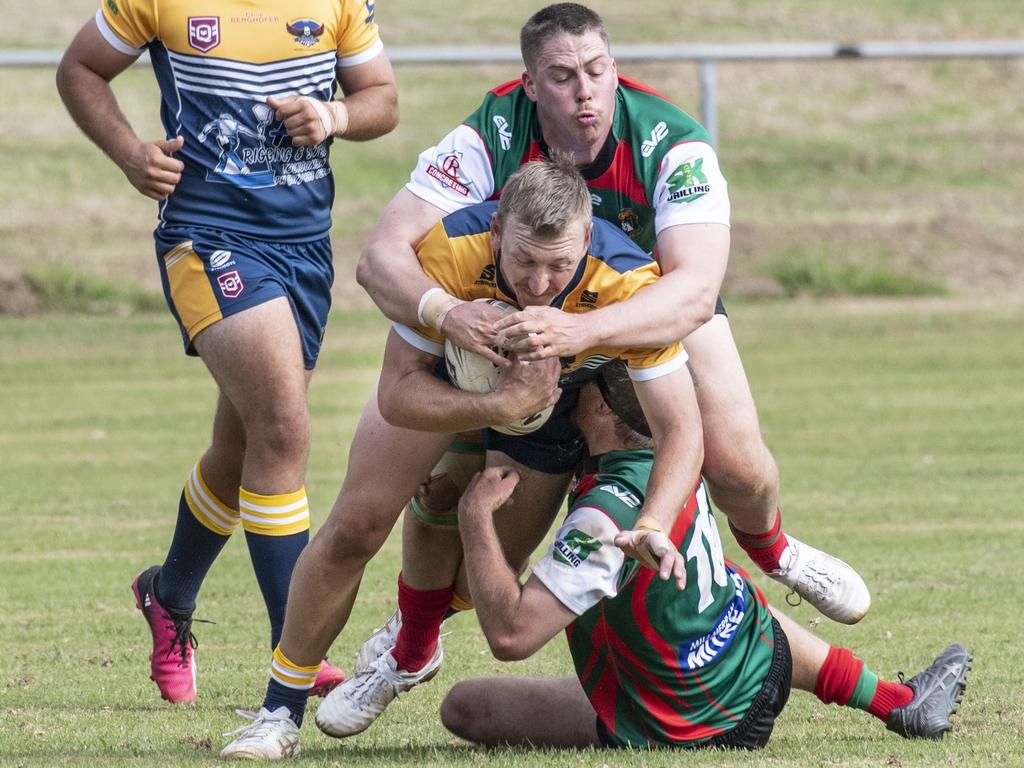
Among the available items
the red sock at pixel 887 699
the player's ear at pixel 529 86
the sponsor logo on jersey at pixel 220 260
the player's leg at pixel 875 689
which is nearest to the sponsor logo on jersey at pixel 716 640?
the player's leg at pixel 875 689

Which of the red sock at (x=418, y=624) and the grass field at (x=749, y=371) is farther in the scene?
the grass field at (x=749, y=371)

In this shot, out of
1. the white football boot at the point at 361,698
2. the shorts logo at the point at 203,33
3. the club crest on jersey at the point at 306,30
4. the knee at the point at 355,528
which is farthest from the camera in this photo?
the club crest on jersey at the point at 306,30

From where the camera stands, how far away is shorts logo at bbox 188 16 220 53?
224 inches

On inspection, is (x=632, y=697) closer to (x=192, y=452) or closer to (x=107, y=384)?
(x=192, y=452)

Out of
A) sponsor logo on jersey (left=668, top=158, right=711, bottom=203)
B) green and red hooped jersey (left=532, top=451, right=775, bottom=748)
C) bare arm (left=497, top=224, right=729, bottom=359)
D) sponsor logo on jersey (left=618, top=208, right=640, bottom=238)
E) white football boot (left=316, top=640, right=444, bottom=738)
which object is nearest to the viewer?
bare arm (left=497, top=224, right=729, bottom=359)

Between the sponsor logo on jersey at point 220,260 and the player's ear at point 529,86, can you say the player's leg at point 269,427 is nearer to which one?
the sponsor logo on jersey at point 220,260

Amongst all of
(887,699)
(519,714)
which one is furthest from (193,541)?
(887,699)

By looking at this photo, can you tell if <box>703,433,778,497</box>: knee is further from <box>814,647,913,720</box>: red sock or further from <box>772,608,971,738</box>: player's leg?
<box>814,647,913,720</box>: red sock

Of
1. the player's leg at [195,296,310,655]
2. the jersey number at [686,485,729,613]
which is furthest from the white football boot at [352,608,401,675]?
the jersey number at [686,485,729,613]

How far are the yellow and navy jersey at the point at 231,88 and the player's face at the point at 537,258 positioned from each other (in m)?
1.41

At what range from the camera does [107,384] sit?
45.9ft

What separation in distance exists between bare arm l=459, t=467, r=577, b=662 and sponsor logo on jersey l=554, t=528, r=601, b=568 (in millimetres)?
95

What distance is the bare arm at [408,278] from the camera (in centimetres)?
449

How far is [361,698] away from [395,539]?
356cm
